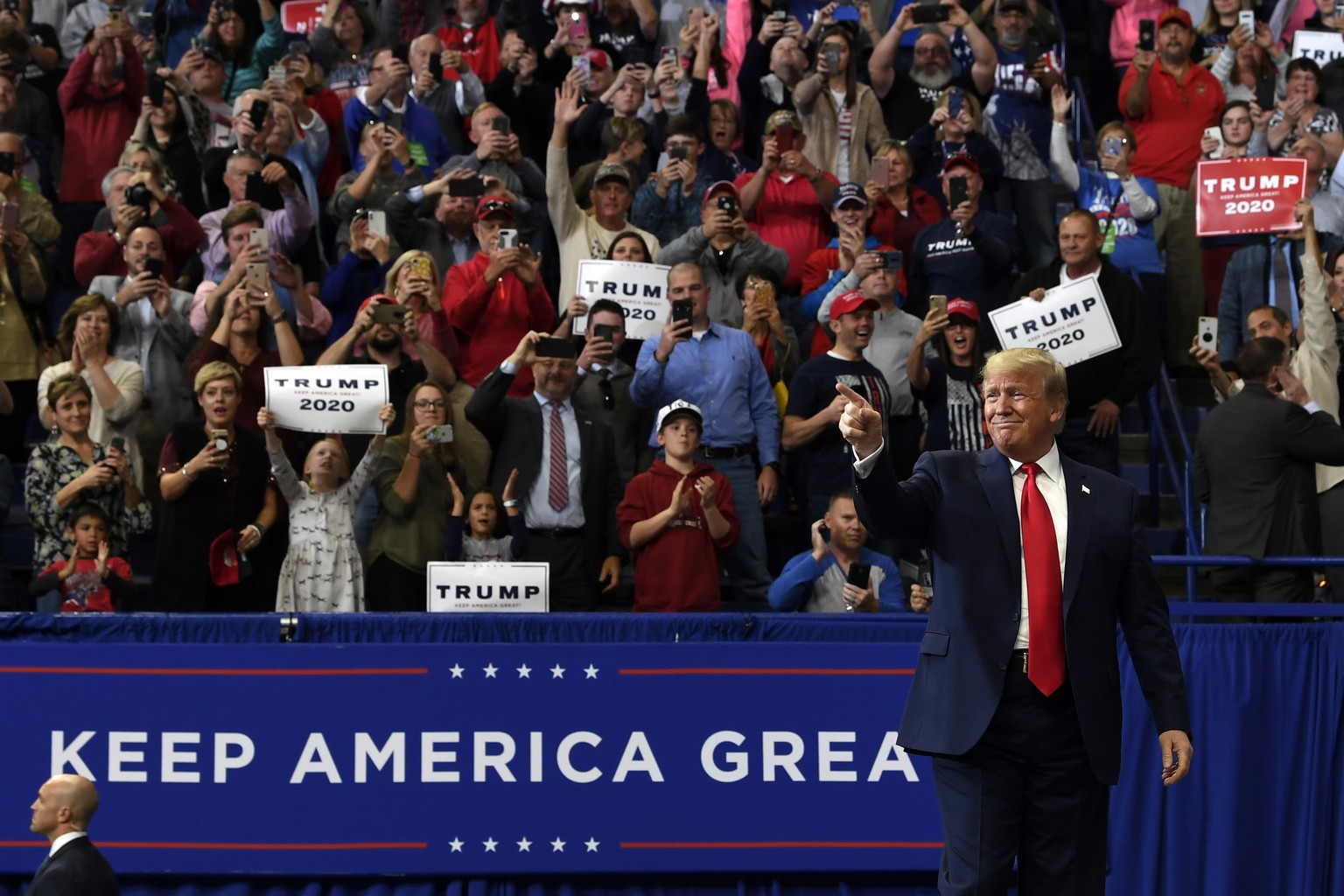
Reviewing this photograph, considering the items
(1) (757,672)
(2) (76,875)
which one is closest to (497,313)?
(1) (757,672)

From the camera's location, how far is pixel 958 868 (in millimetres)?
4777

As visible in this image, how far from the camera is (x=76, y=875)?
627cm

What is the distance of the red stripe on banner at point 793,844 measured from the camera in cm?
710

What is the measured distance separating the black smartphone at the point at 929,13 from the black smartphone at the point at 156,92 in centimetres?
516

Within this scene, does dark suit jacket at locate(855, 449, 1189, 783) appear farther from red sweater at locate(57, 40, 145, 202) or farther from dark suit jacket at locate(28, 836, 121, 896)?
red sweater at locate(57, 40, 145, 202)

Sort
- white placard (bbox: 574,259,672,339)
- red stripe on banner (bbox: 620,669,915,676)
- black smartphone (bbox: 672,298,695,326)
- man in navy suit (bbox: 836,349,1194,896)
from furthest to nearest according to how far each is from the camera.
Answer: white placard (bbox: 574,259,672,339), black smartphone (bbox: 672,298,695,326), red stripe on banner (bbox: 620,669,915,676), man in navy suit (bbox: 836,349,1194,896)

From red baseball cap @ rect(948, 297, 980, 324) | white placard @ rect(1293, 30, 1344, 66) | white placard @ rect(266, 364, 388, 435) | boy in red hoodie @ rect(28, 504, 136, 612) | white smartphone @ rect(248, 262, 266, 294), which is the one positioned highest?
white placard @ rect(1293, 30, 1344, 66)

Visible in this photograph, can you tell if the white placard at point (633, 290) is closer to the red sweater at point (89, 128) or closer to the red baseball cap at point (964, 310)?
the red baseball cap at point (964, 310)

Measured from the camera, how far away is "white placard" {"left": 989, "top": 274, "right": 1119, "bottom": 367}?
9.20 m

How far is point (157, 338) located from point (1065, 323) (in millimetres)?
5023

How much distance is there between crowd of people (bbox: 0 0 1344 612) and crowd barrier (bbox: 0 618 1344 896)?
1.05 metres

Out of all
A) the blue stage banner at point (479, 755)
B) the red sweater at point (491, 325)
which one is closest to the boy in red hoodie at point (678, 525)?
the blue stage banner at point (479, 755)

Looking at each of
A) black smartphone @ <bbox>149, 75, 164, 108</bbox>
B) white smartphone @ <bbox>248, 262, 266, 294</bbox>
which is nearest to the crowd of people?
white smartphone @ <bbox>248, 262, 266, 294</bbox>

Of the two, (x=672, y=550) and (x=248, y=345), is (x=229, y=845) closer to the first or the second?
(x=672, y=550)
